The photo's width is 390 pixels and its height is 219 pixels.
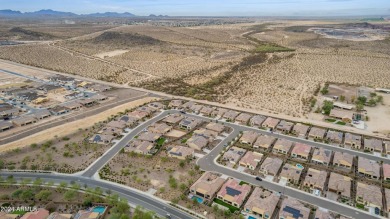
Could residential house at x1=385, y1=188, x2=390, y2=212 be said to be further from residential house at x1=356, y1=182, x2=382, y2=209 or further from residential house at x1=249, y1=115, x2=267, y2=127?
residential house at x1=249, y1=115, x2=267, y2=127

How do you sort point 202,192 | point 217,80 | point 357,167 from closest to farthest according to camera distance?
point 202,192 < point 357,167 < point 217,80

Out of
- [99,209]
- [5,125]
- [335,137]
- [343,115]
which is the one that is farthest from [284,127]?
[5,125]

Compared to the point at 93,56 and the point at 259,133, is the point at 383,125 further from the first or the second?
the point at 93,56

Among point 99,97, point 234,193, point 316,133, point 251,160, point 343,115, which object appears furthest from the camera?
point 99,97

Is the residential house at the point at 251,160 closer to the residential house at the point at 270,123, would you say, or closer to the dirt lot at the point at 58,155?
the residential house at the point at 270,123

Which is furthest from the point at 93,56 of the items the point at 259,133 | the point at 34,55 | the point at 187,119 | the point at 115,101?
the point at 259,133

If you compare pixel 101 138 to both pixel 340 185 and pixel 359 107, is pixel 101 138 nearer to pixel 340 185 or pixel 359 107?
pixel 340 185
